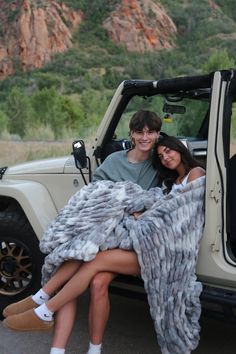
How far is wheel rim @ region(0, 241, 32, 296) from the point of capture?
432cm

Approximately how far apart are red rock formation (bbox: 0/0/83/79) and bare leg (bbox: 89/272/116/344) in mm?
41936

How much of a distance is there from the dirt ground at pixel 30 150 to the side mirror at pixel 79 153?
870cm

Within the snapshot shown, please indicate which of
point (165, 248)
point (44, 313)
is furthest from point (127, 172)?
point (44, 313)

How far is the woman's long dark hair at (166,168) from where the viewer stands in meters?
3.69

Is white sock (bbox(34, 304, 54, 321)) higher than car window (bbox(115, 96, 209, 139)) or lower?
lower

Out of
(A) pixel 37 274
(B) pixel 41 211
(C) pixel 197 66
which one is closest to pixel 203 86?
(B) pixel 41 211

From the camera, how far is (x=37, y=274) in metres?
4.22

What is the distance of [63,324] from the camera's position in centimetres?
348

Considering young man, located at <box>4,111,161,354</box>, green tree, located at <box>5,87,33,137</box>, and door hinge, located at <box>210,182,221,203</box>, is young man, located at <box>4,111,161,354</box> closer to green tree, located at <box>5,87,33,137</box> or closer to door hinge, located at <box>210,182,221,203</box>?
door hinge, located at <box>210,182,221,203</box>

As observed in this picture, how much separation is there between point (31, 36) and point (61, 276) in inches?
1766

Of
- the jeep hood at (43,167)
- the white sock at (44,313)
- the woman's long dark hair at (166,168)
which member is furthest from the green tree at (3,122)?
the white sock at (44,313)

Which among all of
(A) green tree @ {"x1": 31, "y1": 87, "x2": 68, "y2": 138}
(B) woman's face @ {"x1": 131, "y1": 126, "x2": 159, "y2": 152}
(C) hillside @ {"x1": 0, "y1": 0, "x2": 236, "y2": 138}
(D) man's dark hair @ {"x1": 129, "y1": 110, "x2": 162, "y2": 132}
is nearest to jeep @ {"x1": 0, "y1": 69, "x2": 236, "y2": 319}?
(D) man's dark hair @ {"x1": 129, "y1": 110, "x2": 162, "y2": 132}

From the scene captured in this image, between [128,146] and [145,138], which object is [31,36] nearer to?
[128,146]

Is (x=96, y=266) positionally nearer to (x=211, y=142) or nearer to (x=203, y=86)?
(x=211, y=142)
